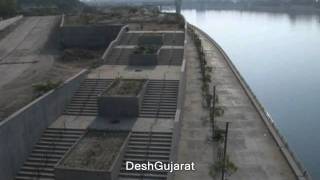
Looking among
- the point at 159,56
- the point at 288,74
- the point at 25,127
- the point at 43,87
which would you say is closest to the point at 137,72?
the point at 159,56

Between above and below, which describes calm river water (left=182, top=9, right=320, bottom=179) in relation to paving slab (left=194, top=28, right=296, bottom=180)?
below

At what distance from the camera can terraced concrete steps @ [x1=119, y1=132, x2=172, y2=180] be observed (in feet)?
58.9

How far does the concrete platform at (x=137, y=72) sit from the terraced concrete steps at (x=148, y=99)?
37.2 inches

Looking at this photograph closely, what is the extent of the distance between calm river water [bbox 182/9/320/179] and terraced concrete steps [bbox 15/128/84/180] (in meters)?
14.8

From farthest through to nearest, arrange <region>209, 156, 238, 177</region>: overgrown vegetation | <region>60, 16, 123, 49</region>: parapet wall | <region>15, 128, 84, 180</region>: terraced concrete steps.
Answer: <region>60, 16, 123, 49</region>: parapet wall < <region>15, 128, 84, 180</region>: terraced concrete steps < <region>209, 156, 238, 177</region>: overgrown vegetation

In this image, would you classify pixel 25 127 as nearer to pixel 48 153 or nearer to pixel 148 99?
pixel 48 153

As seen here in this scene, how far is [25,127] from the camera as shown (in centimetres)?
1942

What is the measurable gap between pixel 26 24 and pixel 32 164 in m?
28.9

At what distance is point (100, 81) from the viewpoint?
2620 cm

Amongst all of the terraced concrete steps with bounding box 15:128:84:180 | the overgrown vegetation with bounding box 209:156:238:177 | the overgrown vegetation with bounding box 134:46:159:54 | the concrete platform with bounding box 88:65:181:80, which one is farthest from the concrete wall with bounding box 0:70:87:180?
the overgrown vegetation with bounding box 134:46:159:54

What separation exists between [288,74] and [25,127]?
38.8 metres

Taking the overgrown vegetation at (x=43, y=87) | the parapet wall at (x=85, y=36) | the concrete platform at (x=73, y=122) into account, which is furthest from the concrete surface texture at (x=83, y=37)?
the concrete platform at (x=73, y=122)

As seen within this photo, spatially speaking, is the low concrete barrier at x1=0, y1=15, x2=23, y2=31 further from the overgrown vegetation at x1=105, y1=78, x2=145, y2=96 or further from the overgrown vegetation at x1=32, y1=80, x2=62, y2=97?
the overgrown vegetation at x1=105, y1=78, x2=145, y2=96

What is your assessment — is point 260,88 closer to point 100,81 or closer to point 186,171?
point 100,81
